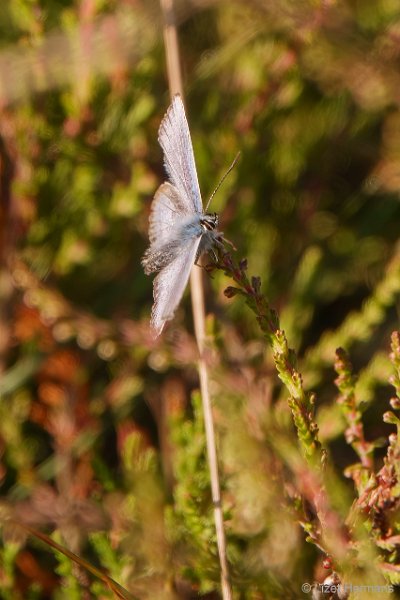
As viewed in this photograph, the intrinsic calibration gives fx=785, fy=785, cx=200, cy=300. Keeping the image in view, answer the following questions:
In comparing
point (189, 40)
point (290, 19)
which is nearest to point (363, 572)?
point (290, 19)


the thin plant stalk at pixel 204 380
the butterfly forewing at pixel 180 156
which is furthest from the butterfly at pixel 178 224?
the thin plant stalk at pixel 204 380

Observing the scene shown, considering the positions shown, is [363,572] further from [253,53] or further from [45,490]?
[253,53]

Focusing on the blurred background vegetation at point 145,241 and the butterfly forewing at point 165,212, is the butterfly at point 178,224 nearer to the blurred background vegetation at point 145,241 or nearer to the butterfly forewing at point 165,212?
the butterfly forewing at point 165,212

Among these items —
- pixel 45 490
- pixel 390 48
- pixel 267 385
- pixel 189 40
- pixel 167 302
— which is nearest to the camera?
pixel 167 302

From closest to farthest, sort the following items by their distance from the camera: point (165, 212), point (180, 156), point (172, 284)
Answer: point (172, 284) < point (180, 156) < point (165, 212)

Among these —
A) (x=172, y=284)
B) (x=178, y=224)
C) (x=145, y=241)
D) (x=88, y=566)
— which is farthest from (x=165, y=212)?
(x=145, y=241)

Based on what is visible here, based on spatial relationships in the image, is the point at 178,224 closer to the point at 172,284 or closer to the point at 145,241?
the point at 172,284
